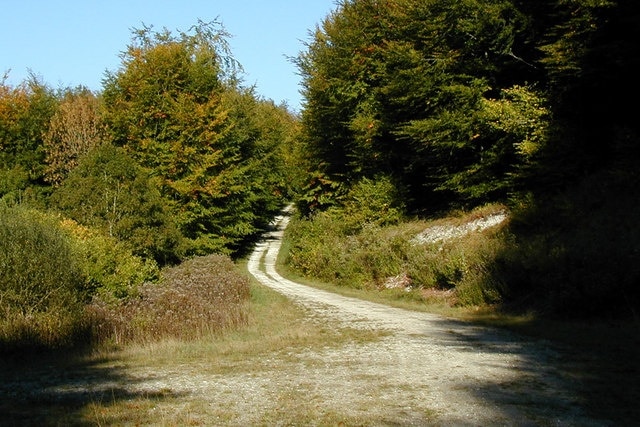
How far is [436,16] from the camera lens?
29.2 meters

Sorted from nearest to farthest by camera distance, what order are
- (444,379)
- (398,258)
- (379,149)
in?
(444,379) < (398,258) < (379,149)

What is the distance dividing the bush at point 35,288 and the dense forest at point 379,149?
0.19 feet

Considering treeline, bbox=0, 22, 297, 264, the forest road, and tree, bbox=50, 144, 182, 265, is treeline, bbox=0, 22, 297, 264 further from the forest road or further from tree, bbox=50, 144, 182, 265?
the forest road

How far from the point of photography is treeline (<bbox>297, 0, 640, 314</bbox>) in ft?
57.6

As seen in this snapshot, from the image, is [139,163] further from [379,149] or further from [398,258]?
[398,258]

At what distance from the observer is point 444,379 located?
9.94 meters

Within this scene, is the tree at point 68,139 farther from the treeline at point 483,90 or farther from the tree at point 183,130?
the treeline at point 483,90

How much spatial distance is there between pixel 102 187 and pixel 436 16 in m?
18.4

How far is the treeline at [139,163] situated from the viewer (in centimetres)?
2208

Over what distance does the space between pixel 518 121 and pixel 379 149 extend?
14.0 meters

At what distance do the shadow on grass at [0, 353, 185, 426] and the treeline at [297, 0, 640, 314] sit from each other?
11503mm

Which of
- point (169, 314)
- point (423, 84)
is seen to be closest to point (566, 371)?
point (169, 314)

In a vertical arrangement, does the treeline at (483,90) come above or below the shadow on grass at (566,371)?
above

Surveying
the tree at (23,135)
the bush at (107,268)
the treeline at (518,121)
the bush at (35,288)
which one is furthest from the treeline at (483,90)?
the tree at (23,135)
